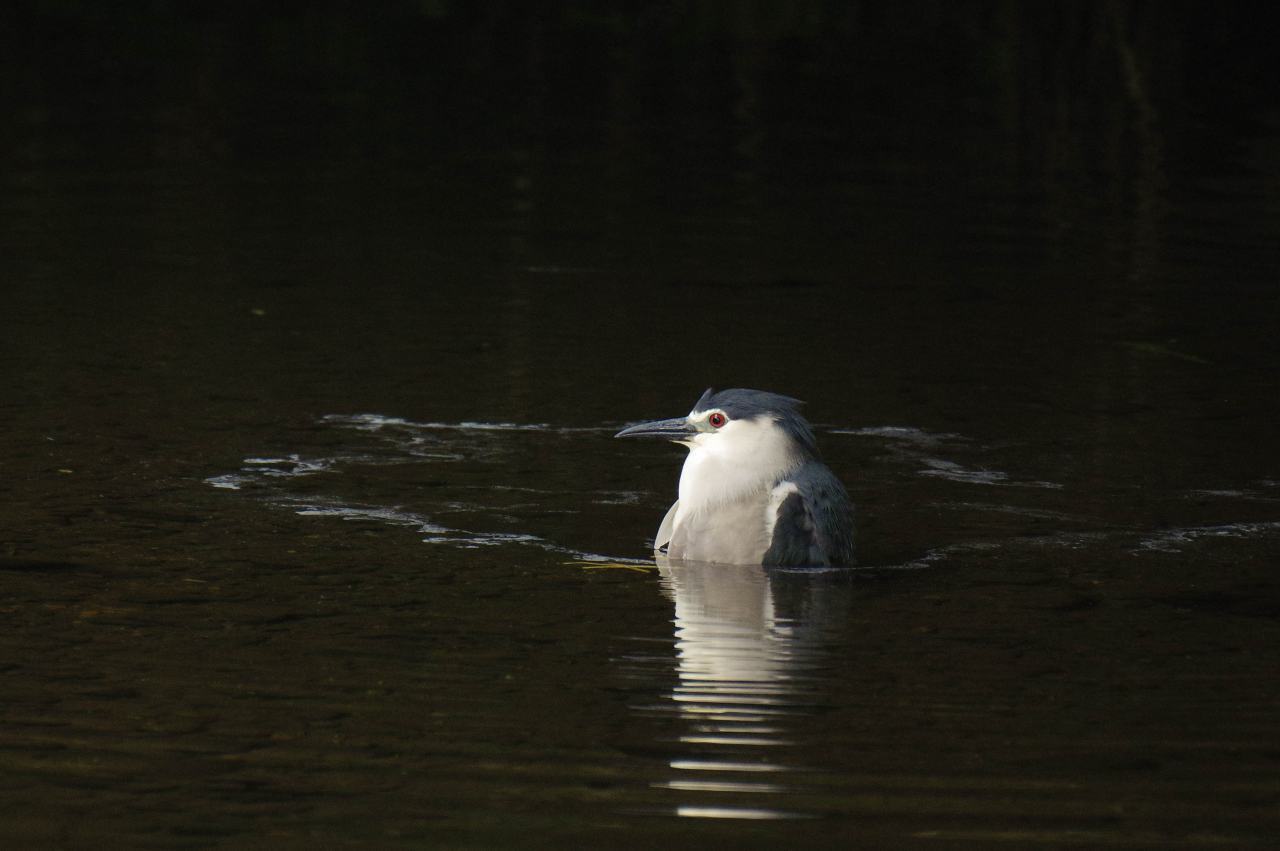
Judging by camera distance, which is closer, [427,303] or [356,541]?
[356,541]

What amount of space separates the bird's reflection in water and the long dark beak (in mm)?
543

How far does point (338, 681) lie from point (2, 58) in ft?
92.5

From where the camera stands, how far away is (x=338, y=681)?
307 inches

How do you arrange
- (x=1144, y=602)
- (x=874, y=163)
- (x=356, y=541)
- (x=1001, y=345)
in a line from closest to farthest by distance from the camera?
1. (x=1144, y=602)
2. (x=356, y=541)
3. (x=1001, y=345)
4. (x=874, y=163)

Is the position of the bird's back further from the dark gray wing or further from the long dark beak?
the long dark beak

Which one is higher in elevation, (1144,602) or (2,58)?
(2,58)

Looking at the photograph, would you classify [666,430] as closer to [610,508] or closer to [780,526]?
[780,526]

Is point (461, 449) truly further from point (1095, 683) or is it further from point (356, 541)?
point (1095, 683)

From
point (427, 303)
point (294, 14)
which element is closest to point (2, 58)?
point (294, 14)

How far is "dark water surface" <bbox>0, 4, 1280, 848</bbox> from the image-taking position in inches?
266

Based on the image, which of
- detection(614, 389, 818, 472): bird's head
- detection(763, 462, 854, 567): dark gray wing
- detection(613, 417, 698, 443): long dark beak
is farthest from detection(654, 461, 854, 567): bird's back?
detection(613, 417, 698, 443): long dark beak

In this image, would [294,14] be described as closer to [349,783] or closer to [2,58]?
[2,58]

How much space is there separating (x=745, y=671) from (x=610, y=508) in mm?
2683

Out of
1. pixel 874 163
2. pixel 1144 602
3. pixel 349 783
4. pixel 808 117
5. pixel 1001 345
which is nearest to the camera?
pixel 349 783
